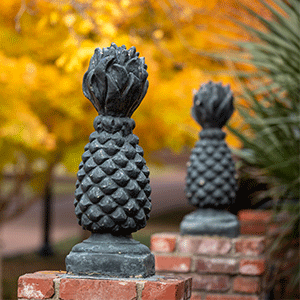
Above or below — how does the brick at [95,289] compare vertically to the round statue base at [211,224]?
below

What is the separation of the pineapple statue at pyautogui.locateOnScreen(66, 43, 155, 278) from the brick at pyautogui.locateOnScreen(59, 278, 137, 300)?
0.23 ft

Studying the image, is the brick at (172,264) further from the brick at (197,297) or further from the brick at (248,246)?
the brick at (248,246)

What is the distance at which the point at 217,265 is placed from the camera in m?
2.37

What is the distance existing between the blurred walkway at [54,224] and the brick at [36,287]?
8.29 meters

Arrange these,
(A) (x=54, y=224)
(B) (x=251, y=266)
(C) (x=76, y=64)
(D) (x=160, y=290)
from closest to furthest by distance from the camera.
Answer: (D) (x=160, y=290), (B) (x=251, y=266), (C) (x=76, y=64), (A) (x=54, y=224)

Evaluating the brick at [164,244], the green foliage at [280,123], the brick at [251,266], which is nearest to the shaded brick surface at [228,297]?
the brick at [251,266]

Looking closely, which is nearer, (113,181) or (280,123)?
(113,181)

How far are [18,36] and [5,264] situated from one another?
245 inches

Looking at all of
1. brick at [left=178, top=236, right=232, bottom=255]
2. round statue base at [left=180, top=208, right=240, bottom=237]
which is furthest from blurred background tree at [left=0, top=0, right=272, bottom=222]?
brick at [left=178, top=236, right=232, bottom=255]

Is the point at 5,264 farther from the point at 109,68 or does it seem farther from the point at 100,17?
the point at 109,68

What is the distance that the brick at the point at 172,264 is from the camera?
2381 mm

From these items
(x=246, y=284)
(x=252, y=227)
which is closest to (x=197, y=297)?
(x=246, y=284)

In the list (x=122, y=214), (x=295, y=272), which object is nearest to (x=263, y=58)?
(x=295, y=272)

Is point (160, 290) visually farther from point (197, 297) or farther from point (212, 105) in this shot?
point (212, 105)
